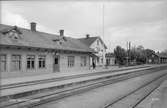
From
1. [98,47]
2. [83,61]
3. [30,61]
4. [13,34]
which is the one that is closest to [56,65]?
[30,61]

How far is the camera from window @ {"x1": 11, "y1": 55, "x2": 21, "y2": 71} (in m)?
21.5

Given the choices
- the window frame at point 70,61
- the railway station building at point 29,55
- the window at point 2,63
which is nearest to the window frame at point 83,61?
the railway station building at point 29,55

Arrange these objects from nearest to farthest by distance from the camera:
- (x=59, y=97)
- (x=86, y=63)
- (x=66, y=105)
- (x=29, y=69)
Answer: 1. (x=66, y=105)
2. (x=59, y=97)
3. (x=29, y=69)
4. (x=86, y=63)

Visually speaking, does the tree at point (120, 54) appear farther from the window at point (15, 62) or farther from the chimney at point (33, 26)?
the window at point (15, 62)

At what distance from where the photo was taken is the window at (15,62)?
846 inches

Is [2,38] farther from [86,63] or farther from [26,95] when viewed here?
[86,63]

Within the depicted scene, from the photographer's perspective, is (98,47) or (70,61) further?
(98,47)

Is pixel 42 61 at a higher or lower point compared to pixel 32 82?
higher

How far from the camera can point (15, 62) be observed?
2177 centimetres

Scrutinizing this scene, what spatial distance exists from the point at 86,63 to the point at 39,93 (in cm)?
2438

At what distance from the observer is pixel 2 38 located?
2119cm

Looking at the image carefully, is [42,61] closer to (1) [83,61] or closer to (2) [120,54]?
(1) [83,61]

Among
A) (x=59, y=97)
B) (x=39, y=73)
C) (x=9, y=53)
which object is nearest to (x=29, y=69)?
(x=39, y=73)

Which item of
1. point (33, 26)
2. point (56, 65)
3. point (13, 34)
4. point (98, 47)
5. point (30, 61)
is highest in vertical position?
point (33, 26)
